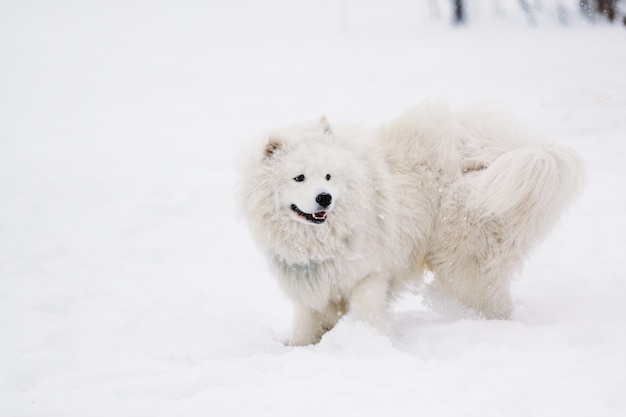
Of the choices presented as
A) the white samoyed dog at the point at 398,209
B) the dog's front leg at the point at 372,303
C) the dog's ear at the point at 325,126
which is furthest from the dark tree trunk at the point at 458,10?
the dog's front leg at the point at 372,303

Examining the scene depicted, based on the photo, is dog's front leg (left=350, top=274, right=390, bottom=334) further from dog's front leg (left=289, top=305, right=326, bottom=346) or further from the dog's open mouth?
the dog's open mouth

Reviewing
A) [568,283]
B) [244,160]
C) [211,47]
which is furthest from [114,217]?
[211,47]

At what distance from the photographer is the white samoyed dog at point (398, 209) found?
4.25 meters

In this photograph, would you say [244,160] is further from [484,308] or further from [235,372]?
[484,308]

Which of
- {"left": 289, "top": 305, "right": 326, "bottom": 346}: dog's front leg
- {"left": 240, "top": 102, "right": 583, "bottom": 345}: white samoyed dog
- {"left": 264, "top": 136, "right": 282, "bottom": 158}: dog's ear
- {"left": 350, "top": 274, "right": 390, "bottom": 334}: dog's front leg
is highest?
{"left": 264, "top": 136, "right": 282, "bottom": 158}: dog's ear

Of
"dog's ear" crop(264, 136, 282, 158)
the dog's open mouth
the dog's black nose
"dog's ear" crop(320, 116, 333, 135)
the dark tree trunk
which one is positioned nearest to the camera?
the dog's black nose

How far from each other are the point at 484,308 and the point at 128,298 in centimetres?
336

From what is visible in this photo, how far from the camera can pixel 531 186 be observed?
4227 mm

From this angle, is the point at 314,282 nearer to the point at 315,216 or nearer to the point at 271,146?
the point at 315,216

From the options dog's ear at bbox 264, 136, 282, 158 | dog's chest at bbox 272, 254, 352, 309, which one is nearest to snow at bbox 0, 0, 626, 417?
dog's chest at bbox 272, 254, 352, 309

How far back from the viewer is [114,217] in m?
7.62

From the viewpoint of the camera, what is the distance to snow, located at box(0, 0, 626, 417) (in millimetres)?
3145

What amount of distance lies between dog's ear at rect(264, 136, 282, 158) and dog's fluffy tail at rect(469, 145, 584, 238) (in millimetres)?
1569

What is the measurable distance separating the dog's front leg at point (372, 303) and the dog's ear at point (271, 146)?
1218 millimetres
